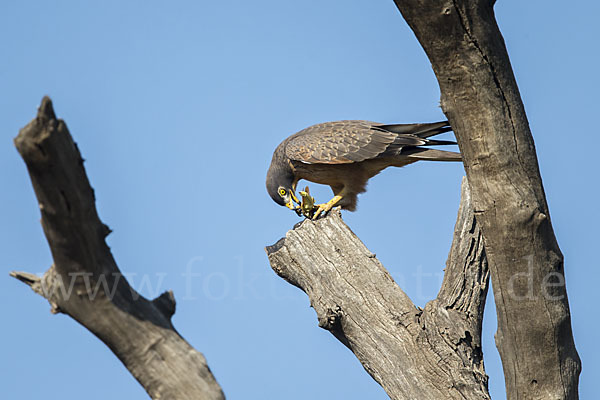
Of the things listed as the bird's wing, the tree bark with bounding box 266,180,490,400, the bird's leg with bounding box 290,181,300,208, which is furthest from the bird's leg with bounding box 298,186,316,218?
the tree bark with bounding box 266,180,490,400

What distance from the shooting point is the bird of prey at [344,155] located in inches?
287

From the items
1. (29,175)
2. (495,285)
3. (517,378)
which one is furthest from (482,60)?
(29,175)

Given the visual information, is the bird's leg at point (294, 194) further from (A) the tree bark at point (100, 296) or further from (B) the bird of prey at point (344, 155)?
(A) the tree bark at point (100, 296)

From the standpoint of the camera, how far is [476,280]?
4871 mm

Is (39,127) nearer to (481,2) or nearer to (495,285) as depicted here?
(481,2)

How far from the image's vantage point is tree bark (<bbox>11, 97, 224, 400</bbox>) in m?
2.76

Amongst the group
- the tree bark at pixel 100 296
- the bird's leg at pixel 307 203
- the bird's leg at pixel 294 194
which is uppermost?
the bird's leg at pixel 294 194

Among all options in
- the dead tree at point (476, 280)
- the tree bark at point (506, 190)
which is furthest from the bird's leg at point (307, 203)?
the tree bark at point (506, 190)

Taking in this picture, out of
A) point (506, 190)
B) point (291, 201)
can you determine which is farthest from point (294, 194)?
point (506, 190)

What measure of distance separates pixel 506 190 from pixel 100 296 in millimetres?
1974

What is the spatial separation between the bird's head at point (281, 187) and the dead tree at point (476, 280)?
290 cm

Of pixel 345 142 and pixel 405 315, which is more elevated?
pixel 345 142

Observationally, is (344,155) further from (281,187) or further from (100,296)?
(100,296)

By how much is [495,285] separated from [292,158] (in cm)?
450
